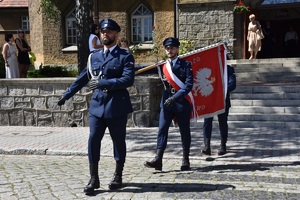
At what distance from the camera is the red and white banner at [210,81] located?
7172 mm

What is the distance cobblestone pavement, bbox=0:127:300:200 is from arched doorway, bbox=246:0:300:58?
42.5 ft

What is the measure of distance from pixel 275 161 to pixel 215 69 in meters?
1.79

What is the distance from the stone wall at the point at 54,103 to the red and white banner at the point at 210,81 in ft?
9.52

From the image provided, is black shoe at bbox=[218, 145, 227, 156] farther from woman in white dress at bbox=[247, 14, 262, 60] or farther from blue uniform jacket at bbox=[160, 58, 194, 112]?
woman in white dress at bbox=[247, 14, 262, 60]

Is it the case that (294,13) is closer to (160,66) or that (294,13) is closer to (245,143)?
(245,143)

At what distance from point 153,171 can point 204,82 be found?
72.9 inches

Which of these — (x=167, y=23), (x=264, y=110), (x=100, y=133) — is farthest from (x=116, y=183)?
(x=167, y=23)

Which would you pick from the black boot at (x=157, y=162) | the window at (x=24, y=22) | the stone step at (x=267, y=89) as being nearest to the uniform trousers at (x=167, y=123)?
the black boot at (x=157, y=162)

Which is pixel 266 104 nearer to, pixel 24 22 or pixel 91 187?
pixel 91 187

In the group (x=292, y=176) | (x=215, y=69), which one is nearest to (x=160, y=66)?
(x=215, y=69)

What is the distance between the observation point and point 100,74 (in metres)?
5.16

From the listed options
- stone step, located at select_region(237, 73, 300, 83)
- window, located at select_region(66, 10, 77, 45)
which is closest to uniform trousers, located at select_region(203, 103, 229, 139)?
stone step, located at select_region(237, 73, 300, 83)

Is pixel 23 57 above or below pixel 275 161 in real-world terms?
above

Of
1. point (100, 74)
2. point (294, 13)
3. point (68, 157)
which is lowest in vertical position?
point (68, 157)
